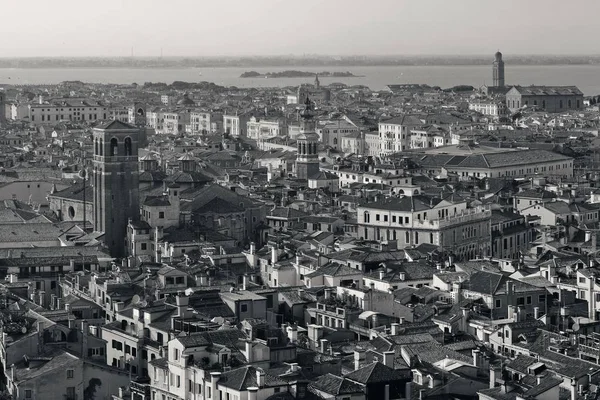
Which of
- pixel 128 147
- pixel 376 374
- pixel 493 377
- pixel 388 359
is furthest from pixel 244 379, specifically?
pixel 128 147

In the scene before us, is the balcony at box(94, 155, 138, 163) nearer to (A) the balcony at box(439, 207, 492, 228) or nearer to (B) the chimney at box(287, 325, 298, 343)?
(A) the balcony at box(439, 207, 492, 228)

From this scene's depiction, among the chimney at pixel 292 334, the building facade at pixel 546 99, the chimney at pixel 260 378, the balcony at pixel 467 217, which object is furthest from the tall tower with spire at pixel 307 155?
the building facade at pixel 546 99

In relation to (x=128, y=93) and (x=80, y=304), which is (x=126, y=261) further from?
(x=128, y=93)

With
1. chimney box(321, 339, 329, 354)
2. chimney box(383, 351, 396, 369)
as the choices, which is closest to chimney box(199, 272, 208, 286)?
chimney box(321, 339, 329, 354)

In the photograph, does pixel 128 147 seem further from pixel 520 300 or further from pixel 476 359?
pixel 476 359

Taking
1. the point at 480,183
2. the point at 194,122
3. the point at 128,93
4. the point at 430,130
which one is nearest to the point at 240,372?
the point at 480,183

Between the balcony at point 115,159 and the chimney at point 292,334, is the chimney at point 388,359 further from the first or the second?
the balcony at point 115,159
